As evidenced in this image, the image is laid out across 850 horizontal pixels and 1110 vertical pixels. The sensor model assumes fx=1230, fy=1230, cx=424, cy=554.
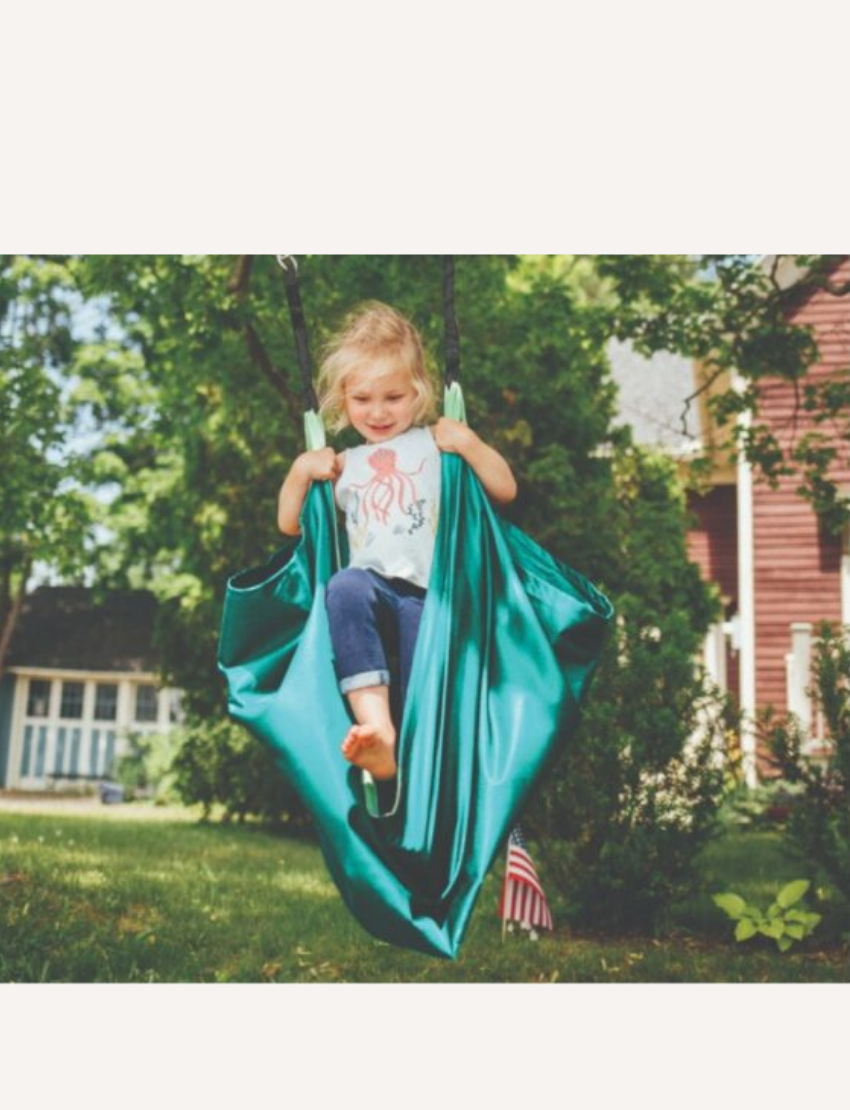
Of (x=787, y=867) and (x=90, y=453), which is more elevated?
(x=90, y=453)

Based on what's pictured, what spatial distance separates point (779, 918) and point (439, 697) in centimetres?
243

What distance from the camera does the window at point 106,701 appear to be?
55.8ft

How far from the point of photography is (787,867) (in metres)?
6.24

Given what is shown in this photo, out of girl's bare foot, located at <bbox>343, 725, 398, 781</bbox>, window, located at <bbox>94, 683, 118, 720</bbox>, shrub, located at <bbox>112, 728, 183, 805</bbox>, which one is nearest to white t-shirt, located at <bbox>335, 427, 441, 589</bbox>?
girl's bare foot, located at <bbox>343, 725, 398, 781</bbox>

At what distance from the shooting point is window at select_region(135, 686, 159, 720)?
681 inches

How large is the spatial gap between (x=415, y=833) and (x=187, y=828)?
614 centimetres

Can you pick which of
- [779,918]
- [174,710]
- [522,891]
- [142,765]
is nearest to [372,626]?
[522,891]

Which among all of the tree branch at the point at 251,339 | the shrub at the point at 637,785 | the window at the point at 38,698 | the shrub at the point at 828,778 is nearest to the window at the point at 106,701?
the window at the point at 38,698

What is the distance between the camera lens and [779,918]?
445cm

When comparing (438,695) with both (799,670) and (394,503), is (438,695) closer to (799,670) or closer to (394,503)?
(394,503)

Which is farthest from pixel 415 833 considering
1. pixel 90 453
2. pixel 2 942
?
pixel 90 453

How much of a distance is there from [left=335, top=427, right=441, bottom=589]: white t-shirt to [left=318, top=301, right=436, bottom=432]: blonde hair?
114 millimetres

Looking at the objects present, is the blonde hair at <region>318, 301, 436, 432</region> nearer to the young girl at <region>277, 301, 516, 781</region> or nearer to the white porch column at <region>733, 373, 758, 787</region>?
the young girl at <region>277, 301, 516, 781</region>

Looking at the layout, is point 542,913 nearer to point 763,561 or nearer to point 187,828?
point 187,828
